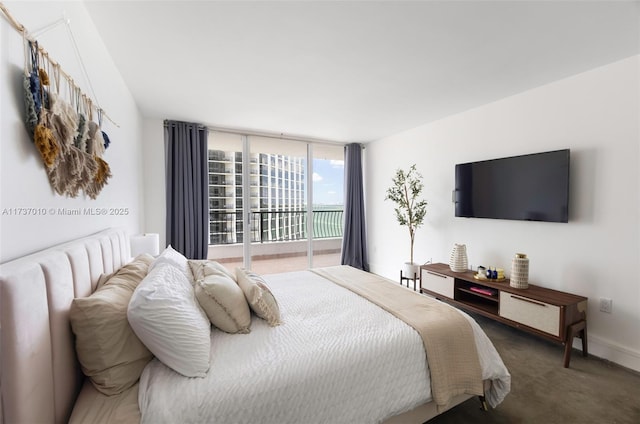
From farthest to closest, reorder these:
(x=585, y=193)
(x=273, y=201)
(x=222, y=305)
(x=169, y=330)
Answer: (x=273, y=201)
(x=585, y=193)
(x=222, y=305)
(x=169, y=330)

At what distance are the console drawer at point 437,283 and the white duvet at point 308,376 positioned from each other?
149 centimetres

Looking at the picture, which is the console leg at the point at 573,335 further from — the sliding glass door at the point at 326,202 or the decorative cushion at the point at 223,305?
the sliding glass door at the point at 326,202

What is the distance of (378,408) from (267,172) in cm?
407

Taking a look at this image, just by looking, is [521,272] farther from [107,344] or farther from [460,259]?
[107,344]

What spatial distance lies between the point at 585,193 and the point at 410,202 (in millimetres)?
2063

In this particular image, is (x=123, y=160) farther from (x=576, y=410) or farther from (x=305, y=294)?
(x=576, y=410)

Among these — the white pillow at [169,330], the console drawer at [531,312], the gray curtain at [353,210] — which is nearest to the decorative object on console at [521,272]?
the console drawer at [531,312]

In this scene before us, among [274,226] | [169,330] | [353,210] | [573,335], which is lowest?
[573,335]

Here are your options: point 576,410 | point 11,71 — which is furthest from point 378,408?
point 11,71

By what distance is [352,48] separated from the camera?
2059mm

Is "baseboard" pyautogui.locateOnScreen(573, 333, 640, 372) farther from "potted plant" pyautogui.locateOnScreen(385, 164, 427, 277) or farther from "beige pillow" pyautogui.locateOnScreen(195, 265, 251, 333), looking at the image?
"beige pillow" pyautogui.locateOnScreen(195, 265, 251, 333)

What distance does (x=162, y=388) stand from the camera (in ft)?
3.42

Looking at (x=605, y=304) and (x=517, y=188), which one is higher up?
(x=517, y=188)

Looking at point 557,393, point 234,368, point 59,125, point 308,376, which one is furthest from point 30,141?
point 557,393
